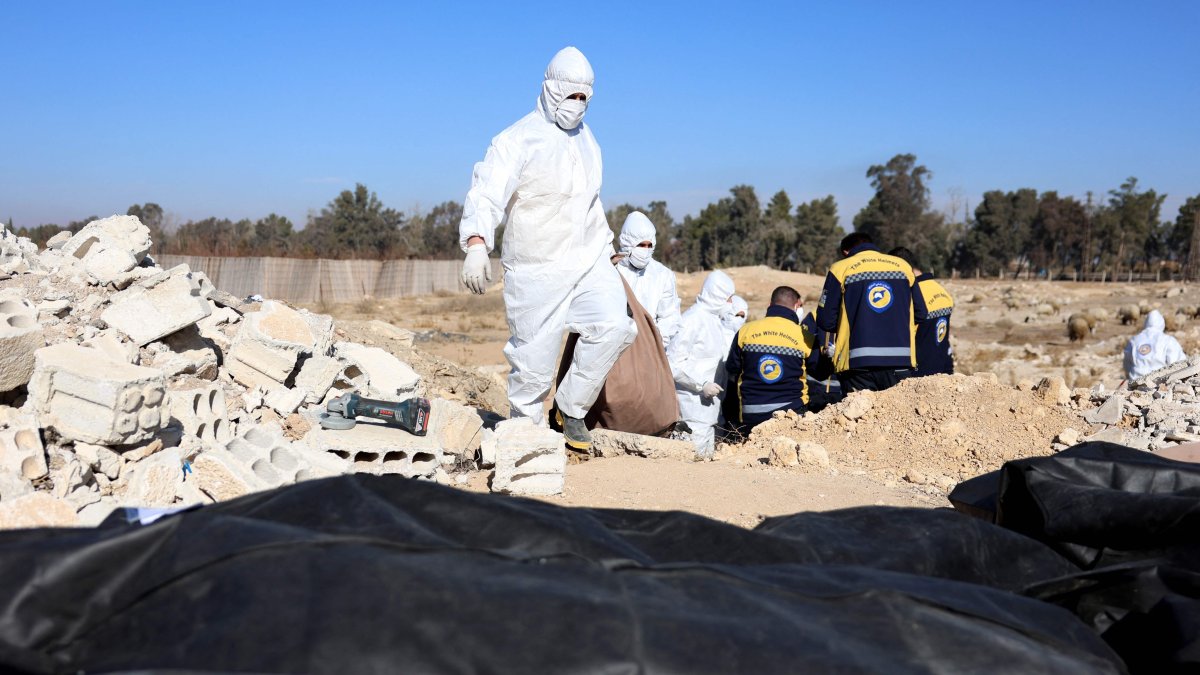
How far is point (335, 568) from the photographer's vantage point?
1741mm

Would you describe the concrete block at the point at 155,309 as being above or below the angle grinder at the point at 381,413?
above

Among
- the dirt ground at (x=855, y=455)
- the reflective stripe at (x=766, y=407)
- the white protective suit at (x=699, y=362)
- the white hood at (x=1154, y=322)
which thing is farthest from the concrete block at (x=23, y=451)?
the white hood at (x=1154, y=322)

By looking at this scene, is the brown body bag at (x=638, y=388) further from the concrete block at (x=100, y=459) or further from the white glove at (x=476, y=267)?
the concrete block at (x=100, y=459)

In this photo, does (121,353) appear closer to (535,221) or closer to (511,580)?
(535,221)

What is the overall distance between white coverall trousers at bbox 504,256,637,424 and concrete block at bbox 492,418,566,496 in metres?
0.86

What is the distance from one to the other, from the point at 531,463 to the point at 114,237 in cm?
376

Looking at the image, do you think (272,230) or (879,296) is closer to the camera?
(879,296)

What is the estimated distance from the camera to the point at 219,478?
3.80 metres

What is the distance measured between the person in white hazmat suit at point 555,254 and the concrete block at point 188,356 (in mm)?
1668

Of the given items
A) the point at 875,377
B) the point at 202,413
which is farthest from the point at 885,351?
the point at 202,413

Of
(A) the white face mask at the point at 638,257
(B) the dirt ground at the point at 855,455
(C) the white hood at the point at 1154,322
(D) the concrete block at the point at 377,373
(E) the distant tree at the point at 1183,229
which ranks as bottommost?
(B) the dirt ground at the point at 855,455

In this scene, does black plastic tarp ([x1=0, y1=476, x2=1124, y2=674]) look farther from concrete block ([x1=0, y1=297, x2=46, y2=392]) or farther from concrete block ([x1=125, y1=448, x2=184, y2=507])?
concrete block ([x1=0, y1=297, x2=46, y2=392])

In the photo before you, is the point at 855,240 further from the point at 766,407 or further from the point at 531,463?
the point at 531,463

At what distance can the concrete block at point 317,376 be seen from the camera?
5714 millimetres
